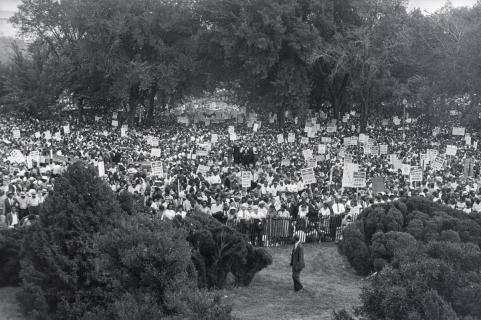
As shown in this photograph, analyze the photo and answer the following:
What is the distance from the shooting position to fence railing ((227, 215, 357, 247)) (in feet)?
49.5

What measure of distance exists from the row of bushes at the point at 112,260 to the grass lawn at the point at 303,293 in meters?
0.61

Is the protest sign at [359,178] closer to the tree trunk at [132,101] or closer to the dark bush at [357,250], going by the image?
the dark bush at [357,250]

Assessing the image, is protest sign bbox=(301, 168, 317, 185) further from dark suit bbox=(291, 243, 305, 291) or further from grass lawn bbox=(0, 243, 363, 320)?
dark suit bbox=(291, 243, 305, 291)

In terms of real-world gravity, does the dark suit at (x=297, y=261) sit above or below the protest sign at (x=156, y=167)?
below

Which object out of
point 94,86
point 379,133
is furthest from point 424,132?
point 94,86

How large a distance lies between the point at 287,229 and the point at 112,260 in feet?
25.3

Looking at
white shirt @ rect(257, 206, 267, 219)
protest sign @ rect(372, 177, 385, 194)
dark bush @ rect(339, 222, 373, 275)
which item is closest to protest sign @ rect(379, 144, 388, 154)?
protest sign @ rect(372, 177, 385, 194)

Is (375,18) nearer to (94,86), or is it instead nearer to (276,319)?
(94,86)

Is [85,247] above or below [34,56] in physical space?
below

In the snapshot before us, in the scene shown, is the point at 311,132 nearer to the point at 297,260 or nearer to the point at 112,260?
the point at 297,260

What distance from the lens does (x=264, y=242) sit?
15508 millimetres

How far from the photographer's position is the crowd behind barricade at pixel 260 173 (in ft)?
51.8

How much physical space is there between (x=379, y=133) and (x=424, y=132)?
358 cm

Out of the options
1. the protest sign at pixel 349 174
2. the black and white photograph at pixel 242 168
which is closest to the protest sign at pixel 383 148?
the black and white photograph at pixel 242 168
